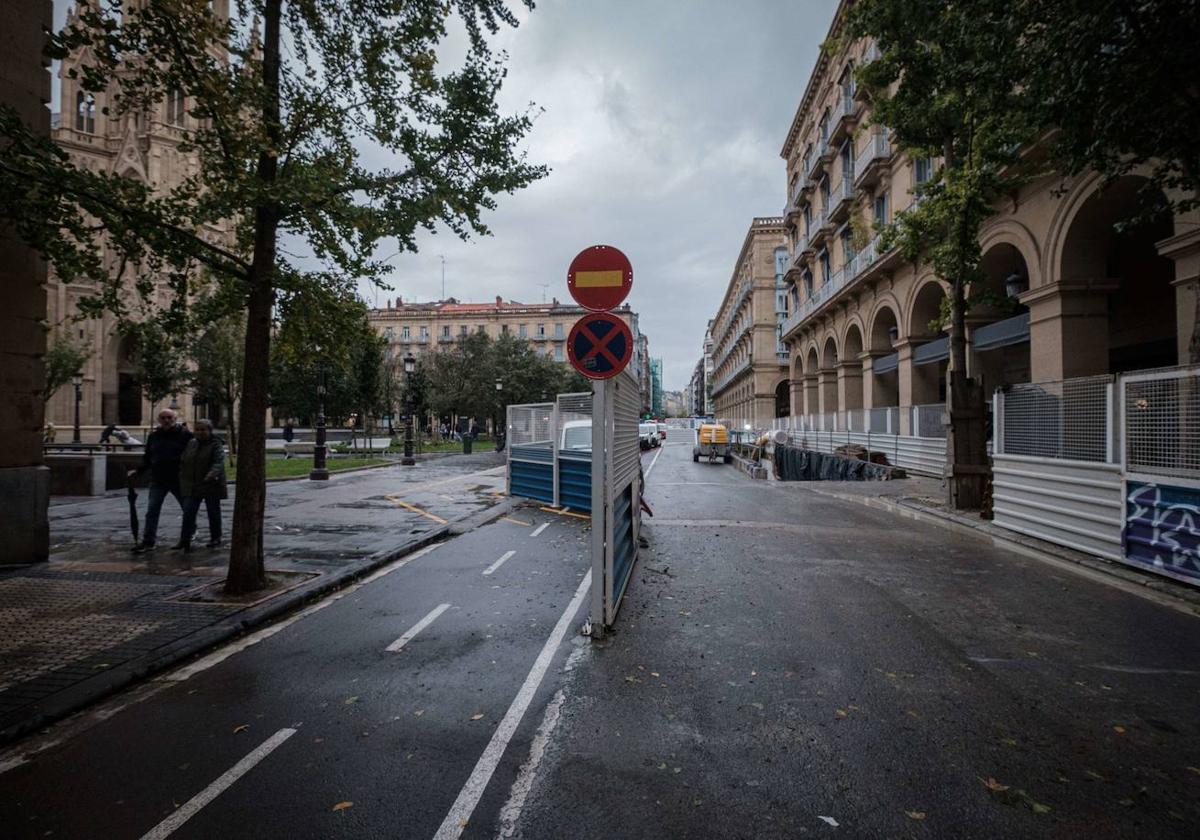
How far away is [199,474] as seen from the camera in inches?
337

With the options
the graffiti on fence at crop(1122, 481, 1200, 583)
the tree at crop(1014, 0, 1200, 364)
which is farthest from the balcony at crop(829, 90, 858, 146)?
the graffiti on fence at crop(1122, 481, 1200, 583)

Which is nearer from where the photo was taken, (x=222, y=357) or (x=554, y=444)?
(x=554, y=444)

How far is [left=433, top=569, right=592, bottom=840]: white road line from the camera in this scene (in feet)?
8.88

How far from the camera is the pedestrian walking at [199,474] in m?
8.50

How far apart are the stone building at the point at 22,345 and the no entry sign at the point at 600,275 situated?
714 cm

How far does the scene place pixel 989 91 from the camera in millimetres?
8328

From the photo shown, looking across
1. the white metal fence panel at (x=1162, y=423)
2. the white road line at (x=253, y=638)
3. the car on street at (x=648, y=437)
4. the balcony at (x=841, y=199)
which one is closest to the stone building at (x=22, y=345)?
the white road line at (x=253, y=638)

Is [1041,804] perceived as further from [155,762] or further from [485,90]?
[485,90]

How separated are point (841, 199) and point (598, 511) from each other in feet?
89.4

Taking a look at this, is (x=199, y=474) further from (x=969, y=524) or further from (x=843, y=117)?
(x=843, y=117)

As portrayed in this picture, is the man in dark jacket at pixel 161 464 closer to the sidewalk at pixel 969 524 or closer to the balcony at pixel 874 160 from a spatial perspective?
the sidewalk at pixel 969 524

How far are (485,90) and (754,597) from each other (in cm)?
640

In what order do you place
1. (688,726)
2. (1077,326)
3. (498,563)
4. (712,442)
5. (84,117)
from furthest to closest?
1. (84,117)
2. (712,442)
3. (1077,326)
4. (498,563)
5. (688,726)

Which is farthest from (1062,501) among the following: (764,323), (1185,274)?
(764,323)
